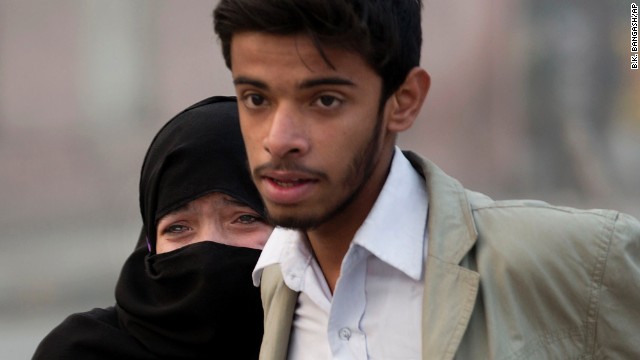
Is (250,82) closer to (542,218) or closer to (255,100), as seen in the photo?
(255,100)

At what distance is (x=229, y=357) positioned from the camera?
2949mm

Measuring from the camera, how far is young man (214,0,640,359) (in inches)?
80.9

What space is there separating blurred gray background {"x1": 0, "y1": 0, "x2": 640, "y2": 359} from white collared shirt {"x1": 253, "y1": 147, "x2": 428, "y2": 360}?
4.77 meters

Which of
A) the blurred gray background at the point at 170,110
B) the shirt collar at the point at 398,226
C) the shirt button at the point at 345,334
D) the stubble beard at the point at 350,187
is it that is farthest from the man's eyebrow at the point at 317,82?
the blurred gray background at the point at 170,110

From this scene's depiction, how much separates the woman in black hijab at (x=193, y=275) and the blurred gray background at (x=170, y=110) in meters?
3.96

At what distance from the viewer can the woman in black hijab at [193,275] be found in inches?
115

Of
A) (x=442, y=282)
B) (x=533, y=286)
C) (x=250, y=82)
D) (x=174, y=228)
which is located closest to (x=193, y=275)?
(x=174, y=228)

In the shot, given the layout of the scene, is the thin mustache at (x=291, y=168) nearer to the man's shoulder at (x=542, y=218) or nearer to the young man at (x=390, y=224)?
the young man at (x=390, y=224)

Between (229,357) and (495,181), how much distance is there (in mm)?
4390

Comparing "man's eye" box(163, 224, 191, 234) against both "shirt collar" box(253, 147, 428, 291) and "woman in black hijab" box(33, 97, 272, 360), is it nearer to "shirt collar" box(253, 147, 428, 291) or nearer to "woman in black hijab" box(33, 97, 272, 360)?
"woman in black hijab" box(33, 97, 272, 360)

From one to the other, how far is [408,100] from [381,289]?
35 cm

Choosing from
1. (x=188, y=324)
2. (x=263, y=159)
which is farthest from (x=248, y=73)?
(x=188, y=324)

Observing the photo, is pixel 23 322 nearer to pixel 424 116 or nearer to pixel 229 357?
pixel 424 116

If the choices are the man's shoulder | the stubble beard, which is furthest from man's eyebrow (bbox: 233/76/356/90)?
the man's shoulder
